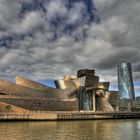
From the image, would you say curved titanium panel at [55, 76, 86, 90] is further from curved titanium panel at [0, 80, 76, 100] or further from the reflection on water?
the reflection on water

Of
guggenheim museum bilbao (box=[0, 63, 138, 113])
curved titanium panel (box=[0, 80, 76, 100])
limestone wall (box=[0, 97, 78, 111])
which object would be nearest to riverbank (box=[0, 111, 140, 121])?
limestone wall (box=[0, 97, 78, 111])

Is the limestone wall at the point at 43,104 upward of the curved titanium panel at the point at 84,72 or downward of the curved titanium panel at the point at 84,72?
downward

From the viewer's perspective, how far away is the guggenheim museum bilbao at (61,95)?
212 feet

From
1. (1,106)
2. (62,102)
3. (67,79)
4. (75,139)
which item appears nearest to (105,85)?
(67,79)

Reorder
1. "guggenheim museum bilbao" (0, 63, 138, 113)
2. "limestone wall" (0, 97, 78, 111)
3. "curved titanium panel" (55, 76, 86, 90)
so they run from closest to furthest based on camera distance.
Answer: "limestone wall" (0, 97, 78, 111) → "guggenheim museum bilbao" (0, 63, 138, 113) → "curved titanium panel" (55, 76, 86, 90)

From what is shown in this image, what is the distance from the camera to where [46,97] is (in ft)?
246

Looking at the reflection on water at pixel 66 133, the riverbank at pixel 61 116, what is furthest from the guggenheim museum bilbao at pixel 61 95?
the reflection on water at pixel 66 133

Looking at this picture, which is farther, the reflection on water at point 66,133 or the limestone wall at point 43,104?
the limestone wall at point 43,104

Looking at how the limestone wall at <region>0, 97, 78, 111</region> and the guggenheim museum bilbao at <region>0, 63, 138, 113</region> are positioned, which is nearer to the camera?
the limestone wall at <region>0, 97, 78, 111</region>

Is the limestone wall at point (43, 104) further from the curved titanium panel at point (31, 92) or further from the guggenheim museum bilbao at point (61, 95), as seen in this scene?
the curved titanium panel at point (31, 92)

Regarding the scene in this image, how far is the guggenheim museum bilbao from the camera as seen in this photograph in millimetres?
64625

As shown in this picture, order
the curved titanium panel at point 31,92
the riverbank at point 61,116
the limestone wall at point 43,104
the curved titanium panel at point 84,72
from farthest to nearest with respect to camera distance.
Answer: the curved titanium panel at point 84,72
the curved titanium panel at point 31,92
the limestone wall at point 43,104
the riverbank at point 61,116

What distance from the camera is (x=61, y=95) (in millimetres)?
80500

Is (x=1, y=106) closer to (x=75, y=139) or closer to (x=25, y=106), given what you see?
(x=25, y=106)
